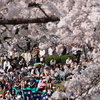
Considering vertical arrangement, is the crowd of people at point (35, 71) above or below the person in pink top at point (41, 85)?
below

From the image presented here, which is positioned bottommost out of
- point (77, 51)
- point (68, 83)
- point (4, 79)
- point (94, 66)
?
point (4, 79)

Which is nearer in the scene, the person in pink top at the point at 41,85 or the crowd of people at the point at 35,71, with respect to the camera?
the person in pink top at the point at 41,85

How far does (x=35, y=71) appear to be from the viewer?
1390 cm

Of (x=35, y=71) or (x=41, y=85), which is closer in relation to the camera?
(x=41, y=85)

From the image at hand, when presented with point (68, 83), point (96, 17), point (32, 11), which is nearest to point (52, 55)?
point (32, 11)

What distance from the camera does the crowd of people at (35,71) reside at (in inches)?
417

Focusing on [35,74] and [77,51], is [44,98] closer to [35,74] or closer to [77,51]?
[35,74]

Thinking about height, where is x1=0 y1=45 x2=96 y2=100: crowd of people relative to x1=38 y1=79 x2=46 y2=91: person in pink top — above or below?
below

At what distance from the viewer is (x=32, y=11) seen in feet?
30.2

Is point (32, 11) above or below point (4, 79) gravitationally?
above

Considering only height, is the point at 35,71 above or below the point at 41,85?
below

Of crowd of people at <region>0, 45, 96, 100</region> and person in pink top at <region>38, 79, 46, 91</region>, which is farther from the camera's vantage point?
crowd of people at <region>0, 45, 96, 100</region>

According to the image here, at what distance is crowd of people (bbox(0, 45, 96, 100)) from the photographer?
417 inches

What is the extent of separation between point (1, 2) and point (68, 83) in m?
2.05
